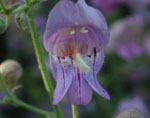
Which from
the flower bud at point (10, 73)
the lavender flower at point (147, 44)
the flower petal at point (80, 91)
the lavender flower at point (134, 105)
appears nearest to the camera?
the flower petal at point (80, 91)

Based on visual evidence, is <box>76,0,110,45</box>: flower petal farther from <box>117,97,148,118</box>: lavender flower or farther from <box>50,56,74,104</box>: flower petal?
<box>117,97,148,118</box>: lavender flower

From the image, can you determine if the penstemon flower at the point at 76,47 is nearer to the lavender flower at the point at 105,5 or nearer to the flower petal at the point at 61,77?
the flower petal at the point at 61,77

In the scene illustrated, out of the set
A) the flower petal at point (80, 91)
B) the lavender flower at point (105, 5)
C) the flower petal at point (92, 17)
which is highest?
the flower petal at point (92, 17)

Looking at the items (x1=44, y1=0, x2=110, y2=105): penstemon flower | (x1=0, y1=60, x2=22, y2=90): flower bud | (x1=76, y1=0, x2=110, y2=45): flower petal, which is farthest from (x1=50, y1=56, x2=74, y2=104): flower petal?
(x1=0, y1=60, x2=22, y2=90): flower bud

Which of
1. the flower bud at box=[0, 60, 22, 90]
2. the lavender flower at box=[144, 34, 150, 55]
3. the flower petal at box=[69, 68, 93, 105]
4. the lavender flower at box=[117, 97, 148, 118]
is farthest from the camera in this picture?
the lavender flower at box=[144, 34, 150, 55]

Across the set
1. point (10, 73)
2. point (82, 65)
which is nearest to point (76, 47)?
point (82, 65)

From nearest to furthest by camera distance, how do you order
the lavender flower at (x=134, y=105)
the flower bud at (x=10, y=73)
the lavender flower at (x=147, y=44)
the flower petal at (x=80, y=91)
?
the flower petal at (x=80, y=91) → the flower bud at (x=10, y=73) → the lavender flower at (x=134, y=105) → the lavender flower at (x=147, y=44)

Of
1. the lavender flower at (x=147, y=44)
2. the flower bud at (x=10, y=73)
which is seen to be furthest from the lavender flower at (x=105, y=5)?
the flower bud at (x=10, y=73)

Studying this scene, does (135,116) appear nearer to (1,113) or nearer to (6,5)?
(6,5)
